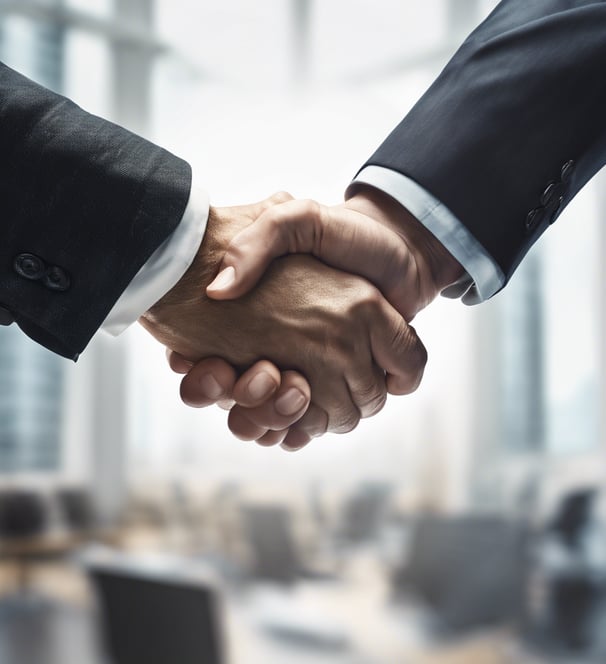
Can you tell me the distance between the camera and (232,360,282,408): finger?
100 cm

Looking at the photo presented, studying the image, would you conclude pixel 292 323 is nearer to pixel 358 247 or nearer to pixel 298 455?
pixel 358 247

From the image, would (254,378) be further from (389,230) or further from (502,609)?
(502,609)

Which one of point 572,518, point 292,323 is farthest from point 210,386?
point 572,518

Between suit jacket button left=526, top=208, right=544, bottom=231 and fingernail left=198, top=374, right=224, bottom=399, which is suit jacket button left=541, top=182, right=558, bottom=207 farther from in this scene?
fingernail left=198, top=374, right=224, bottom=399

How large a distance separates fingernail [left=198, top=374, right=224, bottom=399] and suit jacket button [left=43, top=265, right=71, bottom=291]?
214 mm

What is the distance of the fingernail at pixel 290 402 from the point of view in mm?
1006

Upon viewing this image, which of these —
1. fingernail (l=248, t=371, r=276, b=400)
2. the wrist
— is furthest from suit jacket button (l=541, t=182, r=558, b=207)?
fingernail (l=248, t=371, r=276, b=400)

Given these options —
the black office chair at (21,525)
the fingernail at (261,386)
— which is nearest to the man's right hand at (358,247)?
the fingernail at (261,386)

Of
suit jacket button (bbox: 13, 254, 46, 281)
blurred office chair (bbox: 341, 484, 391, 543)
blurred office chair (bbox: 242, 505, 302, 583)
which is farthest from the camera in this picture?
blurred office chair (bbox: 242, 505, 302, 583)

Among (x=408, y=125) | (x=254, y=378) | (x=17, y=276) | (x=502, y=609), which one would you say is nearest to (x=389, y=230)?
(x=408, y=125)

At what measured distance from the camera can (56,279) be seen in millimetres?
875

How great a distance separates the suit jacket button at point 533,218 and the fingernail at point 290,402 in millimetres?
340

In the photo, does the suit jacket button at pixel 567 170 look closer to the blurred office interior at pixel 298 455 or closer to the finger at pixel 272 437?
the finger at pixel 272 437

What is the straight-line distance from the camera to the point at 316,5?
12.8 feet
